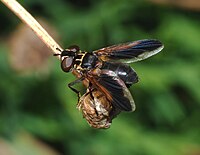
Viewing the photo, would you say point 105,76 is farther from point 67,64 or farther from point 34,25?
point 34,25

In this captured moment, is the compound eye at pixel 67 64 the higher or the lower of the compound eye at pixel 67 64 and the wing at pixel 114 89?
the higher

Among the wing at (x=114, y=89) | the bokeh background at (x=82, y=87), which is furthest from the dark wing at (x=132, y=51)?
the bokeh background at (x=82, y=87)

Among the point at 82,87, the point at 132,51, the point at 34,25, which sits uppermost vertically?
the point at 82,87

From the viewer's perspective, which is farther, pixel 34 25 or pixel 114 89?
pixel 114 89

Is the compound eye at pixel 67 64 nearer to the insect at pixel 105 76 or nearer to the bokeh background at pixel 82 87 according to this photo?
the insect at pixel 105 76

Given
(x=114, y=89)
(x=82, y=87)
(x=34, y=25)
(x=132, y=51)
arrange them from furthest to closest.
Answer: (x=82, y=87)
(x=132, y=51)
(x=114, y=89)
(x=34, y=25)

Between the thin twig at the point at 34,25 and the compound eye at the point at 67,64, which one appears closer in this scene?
the thin twig at the point at 34,25

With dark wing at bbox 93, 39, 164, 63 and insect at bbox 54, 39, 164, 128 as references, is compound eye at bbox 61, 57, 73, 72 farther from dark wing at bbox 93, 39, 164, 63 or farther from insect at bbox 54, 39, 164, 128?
dark wing at bbox 93, 39, 164, 63

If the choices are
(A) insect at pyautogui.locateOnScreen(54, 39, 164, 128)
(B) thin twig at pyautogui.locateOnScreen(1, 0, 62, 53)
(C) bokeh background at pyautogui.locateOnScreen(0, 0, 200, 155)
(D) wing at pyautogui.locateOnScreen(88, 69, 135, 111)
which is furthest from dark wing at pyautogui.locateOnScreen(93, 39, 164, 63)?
(C) bokeh background at pyautogui.locateOnScreen(0, 0, 200, 155)

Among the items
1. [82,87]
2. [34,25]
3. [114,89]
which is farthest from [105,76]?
[82,87]
